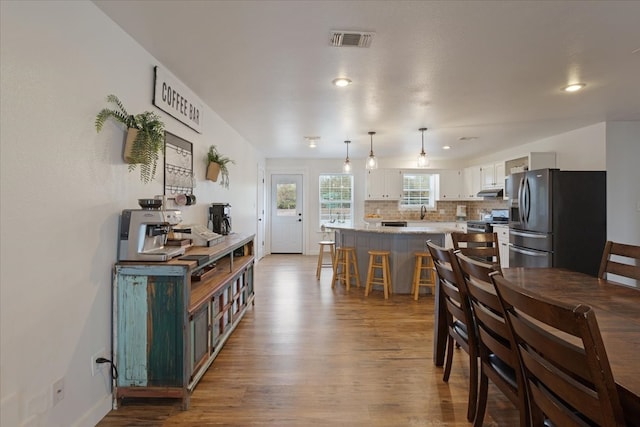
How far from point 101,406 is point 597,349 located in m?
2.36

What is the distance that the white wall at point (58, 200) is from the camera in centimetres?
140

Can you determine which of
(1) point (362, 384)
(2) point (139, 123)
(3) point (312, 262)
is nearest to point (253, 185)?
(3) point (312, 262)

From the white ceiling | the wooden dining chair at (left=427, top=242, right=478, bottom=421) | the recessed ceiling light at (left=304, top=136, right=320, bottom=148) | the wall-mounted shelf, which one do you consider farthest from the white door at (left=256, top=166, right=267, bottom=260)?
the wooden dining chair at (left=427, top=242, right=478, bottom=421)

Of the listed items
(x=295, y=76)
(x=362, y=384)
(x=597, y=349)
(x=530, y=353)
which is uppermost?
(x=295, y=76)

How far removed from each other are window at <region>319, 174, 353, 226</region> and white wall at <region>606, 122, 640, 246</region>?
4.82 meters

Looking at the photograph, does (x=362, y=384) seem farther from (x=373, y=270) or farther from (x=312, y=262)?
(x=312, y=262)

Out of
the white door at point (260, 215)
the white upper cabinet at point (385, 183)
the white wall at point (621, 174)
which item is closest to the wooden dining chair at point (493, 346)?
the white wall at point (621, 174)

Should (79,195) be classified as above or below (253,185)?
below

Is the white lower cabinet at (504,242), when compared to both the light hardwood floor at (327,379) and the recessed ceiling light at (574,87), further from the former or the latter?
the recessed ceiling light at (574,87)

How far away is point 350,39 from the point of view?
2262 mm

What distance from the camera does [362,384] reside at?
7.62 ft

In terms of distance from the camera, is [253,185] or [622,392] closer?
[622,392]

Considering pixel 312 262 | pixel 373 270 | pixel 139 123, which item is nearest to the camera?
pixel 139 123

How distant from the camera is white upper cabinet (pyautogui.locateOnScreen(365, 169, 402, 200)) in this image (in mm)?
7820
